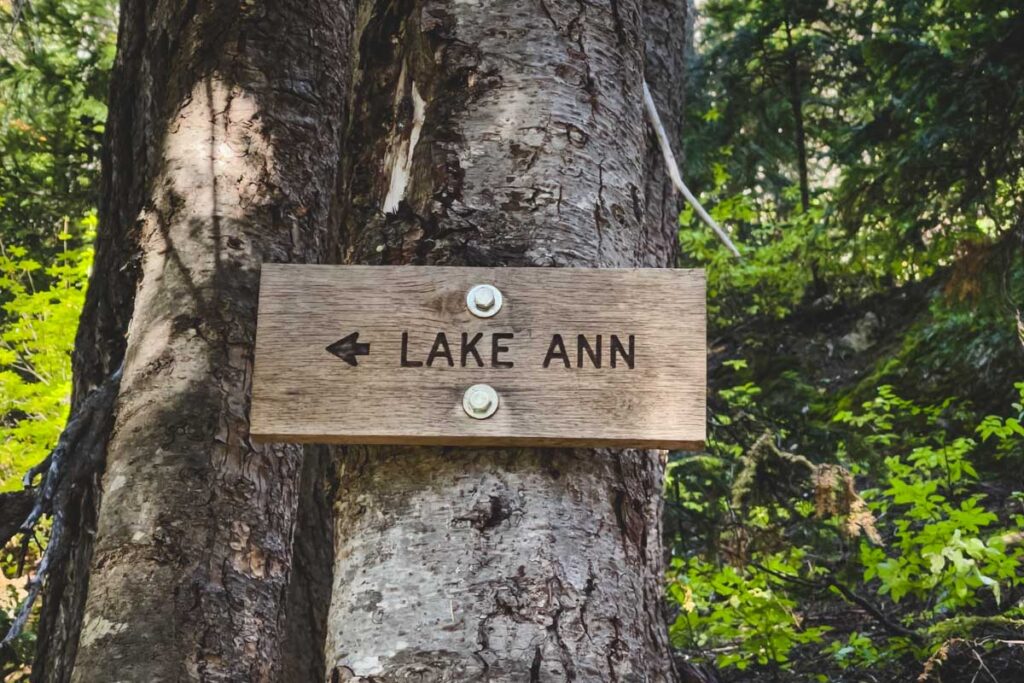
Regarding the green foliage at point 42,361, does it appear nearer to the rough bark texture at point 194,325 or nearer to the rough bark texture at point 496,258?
the rough bark texture at point 194,325

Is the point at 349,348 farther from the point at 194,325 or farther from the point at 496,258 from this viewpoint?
the point at 194,325

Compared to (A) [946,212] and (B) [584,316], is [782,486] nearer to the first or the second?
(A) [946,212]

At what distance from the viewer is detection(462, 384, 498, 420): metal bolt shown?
1454mm

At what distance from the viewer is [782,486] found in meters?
5.39

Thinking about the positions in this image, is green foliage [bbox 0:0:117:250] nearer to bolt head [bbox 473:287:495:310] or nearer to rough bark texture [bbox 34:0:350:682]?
rough bark texture [bbox 34:0:350:682]

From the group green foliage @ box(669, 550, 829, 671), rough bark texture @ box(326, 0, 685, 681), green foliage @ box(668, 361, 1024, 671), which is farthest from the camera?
green foliage @ box(669, 550, 829, 671)

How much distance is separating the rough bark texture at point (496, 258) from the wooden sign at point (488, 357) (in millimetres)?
64

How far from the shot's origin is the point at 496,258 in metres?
1.57

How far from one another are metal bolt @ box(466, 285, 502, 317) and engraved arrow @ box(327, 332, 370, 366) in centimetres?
18

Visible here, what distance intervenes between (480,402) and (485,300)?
160mm

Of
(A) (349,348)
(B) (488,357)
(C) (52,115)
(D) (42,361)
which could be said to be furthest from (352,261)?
(C) (52,115)

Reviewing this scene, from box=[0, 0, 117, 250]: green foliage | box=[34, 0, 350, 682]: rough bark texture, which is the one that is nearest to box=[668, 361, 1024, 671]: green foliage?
box=[34, 0, 350, 682]: rough bark texture

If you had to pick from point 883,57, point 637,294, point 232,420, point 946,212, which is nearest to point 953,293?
point 946,212

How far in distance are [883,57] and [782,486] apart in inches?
105
